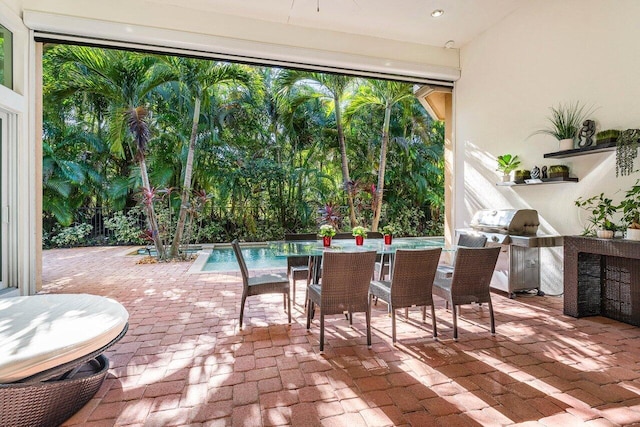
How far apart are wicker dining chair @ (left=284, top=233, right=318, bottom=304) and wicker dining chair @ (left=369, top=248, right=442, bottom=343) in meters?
1.24

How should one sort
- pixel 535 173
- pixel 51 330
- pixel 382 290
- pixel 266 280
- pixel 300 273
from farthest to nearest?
1. pixel 535 173
2. pixel 300 273
3. pixel 266 280
4. pixel 382 290
5. pixel 51 330

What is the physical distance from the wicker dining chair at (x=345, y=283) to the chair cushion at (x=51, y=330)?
1508 millimetres

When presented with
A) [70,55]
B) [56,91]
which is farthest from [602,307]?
[56,91]

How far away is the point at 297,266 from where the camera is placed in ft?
14.9

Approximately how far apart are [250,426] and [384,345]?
4.75 ft

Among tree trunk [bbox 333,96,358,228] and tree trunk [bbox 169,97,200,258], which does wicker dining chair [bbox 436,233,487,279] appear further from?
tree trunk [bbox 169,97,200,258]

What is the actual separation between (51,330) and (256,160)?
7983 millimetres

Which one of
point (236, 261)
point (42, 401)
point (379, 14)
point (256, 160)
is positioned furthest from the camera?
point (256, 160)

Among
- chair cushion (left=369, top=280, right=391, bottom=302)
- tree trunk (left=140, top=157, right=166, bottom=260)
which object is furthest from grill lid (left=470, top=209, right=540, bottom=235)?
tree trunk (left=140, top=157, right=166, bottom=260)

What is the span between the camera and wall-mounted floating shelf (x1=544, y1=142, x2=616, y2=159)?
3593 mm

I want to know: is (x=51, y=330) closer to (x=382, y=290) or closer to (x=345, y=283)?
(x=345, y=283)

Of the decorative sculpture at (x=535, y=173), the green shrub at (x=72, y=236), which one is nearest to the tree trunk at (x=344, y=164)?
the decorative sculpture at (x=535, y=173)

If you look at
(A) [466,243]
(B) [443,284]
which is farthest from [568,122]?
(B) [443,284]

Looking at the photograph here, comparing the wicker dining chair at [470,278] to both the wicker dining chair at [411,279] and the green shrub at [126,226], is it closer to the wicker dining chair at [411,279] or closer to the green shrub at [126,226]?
the wicker dining chair at [411,279]
